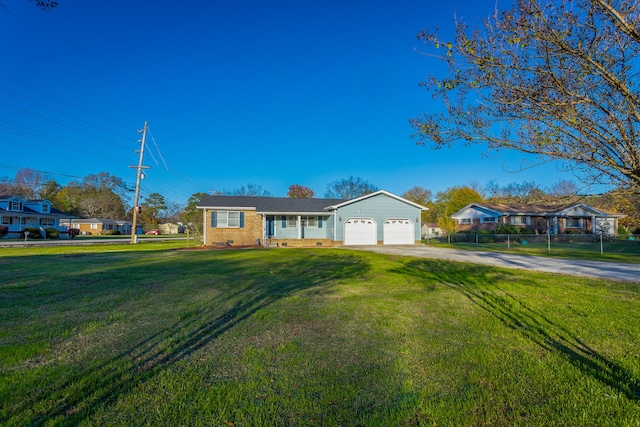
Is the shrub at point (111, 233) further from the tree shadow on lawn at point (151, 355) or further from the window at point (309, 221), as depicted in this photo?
the tree shadow on lawn at point (151, 355)

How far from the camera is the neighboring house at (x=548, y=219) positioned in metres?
33.2

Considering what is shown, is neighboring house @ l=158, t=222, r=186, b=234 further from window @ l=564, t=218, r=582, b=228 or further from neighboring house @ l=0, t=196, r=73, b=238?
window @ l=564, t=218, r=582, b=228

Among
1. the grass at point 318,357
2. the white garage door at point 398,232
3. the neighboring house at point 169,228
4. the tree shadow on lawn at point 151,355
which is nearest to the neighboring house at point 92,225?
the neighboring house at point 169,228

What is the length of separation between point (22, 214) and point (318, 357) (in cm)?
4973

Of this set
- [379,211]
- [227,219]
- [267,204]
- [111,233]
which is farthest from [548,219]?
[111,233]

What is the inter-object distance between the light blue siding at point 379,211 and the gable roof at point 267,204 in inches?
68.4

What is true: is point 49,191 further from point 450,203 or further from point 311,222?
point 450,203

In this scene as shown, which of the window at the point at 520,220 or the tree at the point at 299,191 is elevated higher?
the tree at the point at 299,191

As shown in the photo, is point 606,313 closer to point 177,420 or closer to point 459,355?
point 459,355

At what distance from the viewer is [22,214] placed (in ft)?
127

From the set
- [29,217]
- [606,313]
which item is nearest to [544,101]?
[606,313]

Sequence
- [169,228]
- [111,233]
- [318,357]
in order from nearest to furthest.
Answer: [318,357]
[111,233]
[169,228]

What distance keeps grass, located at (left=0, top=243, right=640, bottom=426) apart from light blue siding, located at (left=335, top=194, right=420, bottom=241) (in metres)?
16.6

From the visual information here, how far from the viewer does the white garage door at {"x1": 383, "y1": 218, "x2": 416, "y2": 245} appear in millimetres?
24766
